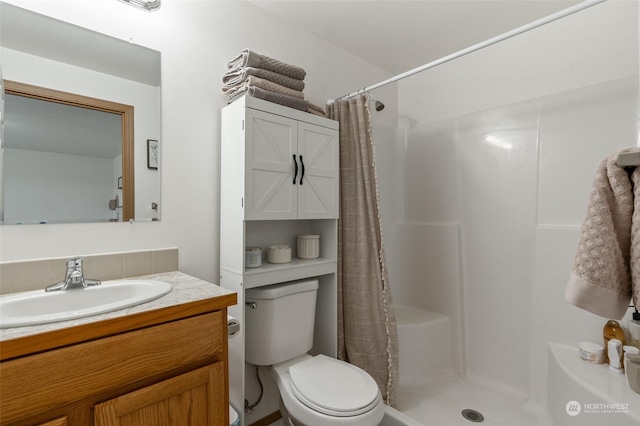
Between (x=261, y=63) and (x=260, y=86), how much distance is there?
12 cm

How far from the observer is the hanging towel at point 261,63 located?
4.95 feet

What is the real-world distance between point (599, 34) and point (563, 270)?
4.43 ft

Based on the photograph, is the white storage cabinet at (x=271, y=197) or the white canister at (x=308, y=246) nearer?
the white storage cabinet at (x=271, y=197)

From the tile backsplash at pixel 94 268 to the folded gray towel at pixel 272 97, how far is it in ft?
2.60

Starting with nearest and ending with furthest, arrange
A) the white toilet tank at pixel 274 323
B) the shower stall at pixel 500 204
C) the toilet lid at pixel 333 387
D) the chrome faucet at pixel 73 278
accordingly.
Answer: the chrome faucet at pixel 73 278 < the toilet lid at pixel 333 387 < the white toilet tank at pixel 274 323 < the shower stall at pixel 500 204

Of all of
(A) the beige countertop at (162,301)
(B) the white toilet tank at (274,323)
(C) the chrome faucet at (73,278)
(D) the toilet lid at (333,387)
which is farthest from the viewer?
(B) the white toilet tank at (274,323)

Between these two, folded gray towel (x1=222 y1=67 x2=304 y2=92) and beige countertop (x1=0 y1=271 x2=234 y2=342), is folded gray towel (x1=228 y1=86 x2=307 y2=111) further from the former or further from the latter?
beige countertop (x1=0 y1=271 x2=234 y2=342)

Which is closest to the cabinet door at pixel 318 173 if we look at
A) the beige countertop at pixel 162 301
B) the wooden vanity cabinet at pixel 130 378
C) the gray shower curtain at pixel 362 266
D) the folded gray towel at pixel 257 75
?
the gray shower curtain at pixel 362 266

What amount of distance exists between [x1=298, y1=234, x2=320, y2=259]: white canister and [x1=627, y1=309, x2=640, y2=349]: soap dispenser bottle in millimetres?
1576

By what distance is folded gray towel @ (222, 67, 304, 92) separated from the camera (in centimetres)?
152

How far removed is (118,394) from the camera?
0.85m

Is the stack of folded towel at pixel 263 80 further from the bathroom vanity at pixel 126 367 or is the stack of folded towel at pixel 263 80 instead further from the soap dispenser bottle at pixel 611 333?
the soap dispenser bottle at pixel 611 333

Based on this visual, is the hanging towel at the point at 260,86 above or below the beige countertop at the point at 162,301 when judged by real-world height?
above

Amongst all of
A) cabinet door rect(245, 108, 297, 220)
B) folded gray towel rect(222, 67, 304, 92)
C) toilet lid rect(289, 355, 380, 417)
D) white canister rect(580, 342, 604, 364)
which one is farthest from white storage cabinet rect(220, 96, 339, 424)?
white canister rect(580, 342, 604, 364)
